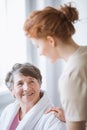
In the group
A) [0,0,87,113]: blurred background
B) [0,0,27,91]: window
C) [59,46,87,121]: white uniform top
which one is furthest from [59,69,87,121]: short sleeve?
[0,0,27,91]: window

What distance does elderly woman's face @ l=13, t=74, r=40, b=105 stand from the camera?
1.73 m

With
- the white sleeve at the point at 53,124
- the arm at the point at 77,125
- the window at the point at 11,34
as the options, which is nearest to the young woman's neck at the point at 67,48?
the arm at the point at 77,125

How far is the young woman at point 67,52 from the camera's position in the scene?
1.11 meters

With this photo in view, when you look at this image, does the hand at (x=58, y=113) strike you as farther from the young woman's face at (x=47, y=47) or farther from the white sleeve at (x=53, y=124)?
the young woman's face at (x=47, y=47)

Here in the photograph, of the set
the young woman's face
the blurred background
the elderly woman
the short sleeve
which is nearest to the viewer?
the short sleeve

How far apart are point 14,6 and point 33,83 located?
786mm

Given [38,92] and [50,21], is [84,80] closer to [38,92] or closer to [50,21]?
[50,21]

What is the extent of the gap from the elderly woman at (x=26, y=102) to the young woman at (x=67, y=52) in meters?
0.51

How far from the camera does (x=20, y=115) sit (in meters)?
1.82

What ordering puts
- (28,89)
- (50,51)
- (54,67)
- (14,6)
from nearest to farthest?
(50,51)
(28,89)
(14,6)
(54,67)

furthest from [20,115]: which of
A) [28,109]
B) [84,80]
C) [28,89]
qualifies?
[84,80]

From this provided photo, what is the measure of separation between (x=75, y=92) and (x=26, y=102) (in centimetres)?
70

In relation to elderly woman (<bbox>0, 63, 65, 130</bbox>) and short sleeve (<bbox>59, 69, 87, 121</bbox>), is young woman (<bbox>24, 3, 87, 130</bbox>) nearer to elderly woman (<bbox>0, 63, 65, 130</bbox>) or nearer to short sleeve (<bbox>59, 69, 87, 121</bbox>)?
short sleeve (<bbox>59, 69, 87, 121</bbox>)

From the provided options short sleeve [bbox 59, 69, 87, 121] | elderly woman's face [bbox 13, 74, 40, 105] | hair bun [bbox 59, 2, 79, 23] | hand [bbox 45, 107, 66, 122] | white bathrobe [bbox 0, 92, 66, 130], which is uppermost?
hair bun [bbox 59, 2, 79, 23]
